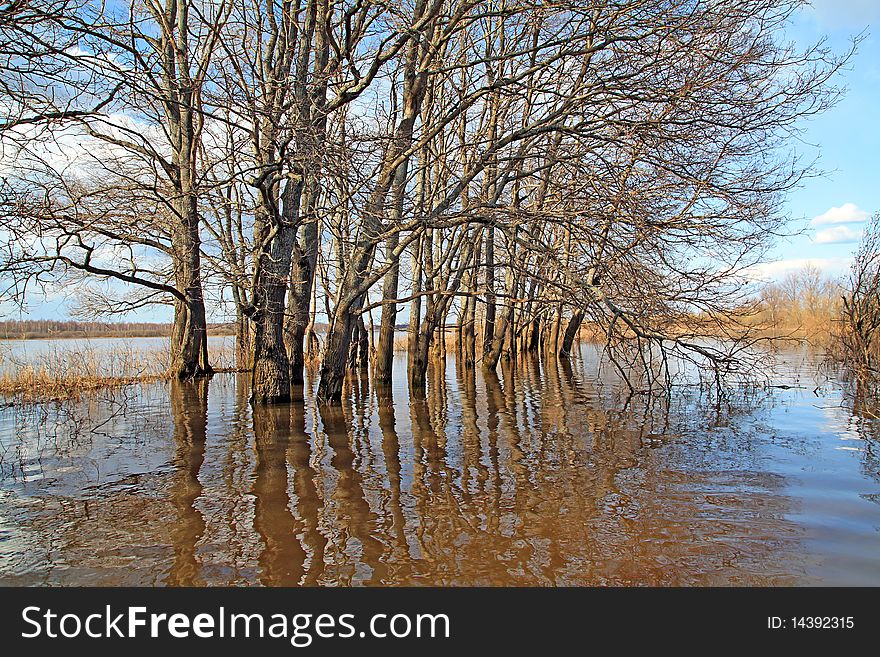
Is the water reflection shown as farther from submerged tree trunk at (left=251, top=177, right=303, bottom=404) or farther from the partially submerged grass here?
the partially submerged grass

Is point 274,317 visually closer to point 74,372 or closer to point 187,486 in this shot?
point 187,486

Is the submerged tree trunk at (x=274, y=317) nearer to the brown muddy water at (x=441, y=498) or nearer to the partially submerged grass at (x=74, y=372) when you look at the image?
the brown muddy water at (x=441, y=498)

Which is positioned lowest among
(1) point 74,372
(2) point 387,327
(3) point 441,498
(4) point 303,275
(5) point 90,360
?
(3) point 441,498

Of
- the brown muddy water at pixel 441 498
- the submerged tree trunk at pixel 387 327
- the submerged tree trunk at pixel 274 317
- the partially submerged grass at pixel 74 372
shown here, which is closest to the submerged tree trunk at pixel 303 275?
the submerged tree trunk at pixel 274 317

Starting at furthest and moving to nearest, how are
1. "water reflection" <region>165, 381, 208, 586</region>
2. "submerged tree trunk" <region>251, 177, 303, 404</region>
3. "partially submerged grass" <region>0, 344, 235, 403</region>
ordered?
"partially submerged grass" <region>0, 344, 235, 403</region> → "submerged tree trunk" <region>251, 177, 303, 404</region> → "water reflection" <region>165, 381, 208, 586</region>

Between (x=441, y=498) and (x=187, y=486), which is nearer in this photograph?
(x=441, y=498)

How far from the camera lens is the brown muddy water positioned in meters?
4.30

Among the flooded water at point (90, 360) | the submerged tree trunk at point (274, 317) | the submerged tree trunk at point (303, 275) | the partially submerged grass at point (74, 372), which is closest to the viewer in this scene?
the submerged tree trunk at point (274, 317)

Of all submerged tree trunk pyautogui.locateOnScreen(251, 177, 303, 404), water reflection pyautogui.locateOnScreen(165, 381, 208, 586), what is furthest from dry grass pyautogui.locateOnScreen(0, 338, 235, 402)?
submerged tree trunk pyautogui.locateOnScreen(251, 177, 303, 404)

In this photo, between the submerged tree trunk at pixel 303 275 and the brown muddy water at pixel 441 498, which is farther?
the submerged tree trunk at pixel 303 275

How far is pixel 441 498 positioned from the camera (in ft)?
19.5

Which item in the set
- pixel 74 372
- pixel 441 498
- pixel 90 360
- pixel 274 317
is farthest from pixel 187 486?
pixel 90 360

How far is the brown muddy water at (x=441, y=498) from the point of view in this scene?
4301 mm
